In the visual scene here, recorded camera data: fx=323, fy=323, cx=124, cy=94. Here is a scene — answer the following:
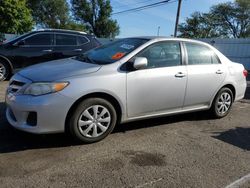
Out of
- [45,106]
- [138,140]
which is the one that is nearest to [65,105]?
[45,106]

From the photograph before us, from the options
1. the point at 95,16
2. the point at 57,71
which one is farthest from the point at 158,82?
the point at 95,16

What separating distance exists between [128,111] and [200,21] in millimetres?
60945

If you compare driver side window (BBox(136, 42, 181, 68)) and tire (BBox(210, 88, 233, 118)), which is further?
tire (BBox(210, 88, 233, 118))

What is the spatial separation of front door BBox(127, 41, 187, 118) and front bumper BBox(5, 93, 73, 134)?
1.04 m

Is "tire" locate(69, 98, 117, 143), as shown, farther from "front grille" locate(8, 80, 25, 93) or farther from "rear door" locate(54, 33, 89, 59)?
"rear door" locate(54, 33, 89, 59)

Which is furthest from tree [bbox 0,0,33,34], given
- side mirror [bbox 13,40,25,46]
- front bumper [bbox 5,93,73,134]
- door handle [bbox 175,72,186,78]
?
front bumper [bbox 5,93,73,134]

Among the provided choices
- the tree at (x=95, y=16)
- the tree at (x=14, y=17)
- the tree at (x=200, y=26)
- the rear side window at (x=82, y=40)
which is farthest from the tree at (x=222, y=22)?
the rear side window at (x=82, y=40)

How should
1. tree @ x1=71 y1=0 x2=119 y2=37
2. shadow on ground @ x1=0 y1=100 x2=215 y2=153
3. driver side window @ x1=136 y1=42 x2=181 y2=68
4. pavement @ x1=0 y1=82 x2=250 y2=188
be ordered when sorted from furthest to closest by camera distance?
tree @ x1=71 y1=0 x2=119 y2=37 < driver side window @ x1=136 y1=42 x2=181 y2=68 < shadow on ground @ x1=0 y1=100 x2=215 y2=153 < pavement @ x1=0 y1=82 x2=250 y2=188

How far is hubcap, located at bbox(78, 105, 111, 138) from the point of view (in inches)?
173

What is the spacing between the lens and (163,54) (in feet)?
17.3

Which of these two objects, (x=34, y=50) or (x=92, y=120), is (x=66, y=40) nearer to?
(x=34, y=50)

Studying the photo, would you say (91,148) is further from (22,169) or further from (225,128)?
(225,128)

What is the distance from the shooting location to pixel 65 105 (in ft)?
13.7

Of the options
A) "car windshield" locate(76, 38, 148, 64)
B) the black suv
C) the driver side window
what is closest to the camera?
"car windshield" locate(76, 38, 148, 64)
